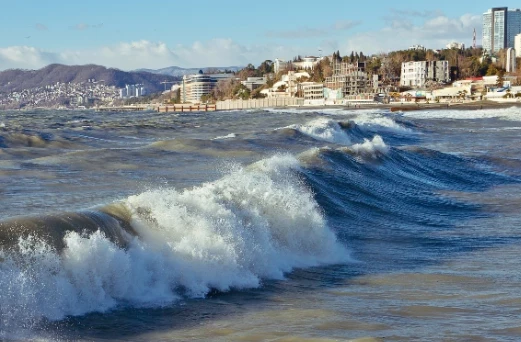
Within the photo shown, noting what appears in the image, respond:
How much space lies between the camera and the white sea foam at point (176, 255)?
8.20 meters

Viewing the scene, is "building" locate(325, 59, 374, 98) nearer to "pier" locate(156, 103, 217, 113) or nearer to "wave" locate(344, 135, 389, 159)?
"pier" locate(156, 103, 217, 113)

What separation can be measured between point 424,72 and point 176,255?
154696 mm

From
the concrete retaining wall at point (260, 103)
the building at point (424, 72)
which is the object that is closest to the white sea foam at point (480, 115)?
the building at point (424, 72)

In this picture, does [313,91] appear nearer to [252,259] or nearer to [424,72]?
[424,72]

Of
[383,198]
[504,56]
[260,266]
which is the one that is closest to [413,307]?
[260,266]

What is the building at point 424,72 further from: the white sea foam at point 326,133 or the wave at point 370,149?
the wave at point 370,149

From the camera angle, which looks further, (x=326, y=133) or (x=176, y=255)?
(x=326, y=133)

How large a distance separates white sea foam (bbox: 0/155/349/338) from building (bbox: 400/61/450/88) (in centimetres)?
14835

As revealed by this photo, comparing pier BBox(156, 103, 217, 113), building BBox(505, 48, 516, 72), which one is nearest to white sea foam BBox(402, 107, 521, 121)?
building BBox(505, 48, 516, 72)

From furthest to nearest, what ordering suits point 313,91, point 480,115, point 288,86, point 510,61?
point 288,86 < point 510,61 < point 313,91 < point 480,115

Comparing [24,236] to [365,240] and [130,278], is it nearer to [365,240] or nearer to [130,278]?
[130,278]

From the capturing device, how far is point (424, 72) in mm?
159500

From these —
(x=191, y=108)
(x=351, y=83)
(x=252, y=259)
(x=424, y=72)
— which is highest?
(x=424, y=72)

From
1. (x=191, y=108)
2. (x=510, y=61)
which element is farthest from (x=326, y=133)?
(x=191, y=108)
